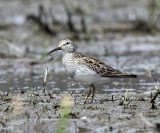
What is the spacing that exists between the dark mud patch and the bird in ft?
1.41

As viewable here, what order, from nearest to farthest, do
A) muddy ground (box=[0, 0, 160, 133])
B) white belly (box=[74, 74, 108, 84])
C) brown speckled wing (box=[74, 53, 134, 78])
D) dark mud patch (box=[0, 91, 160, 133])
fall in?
dark mud patch (box=[0, 91, 160, 133])
muddy ground (box=[0, 0, 160, 133])
white belly (box=[74, 74, 108, 84])
brown speckled wing (box=[74, 53, 134, 78])

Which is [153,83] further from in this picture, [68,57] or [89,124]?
[89,124]

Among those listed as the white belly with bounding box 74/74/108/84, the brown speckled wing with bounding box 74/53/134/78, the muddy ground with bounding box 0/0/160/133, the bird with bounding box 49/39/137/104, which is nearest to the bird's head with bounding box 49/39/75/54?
the bird with bounding box 49/39/137/104

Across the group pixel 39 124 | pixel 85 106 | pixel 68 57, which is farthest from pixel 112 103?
pixel 39 124

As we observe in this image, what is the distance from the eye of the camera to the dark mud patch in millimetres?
6285

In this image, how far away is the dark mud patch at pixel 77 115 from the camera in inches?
247

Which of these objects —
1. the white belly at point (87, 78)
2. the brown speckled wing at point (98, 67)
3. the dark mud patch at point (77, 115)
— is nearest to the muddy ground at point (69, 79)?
the dark mud patch at point (77, 115)

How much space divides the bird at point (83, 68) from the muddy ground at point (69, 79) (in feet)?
1.05

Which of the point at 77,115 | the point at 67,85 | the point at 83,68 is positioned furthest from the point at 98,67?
the point at 67,85

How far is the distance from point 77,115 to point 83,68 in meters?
1.08

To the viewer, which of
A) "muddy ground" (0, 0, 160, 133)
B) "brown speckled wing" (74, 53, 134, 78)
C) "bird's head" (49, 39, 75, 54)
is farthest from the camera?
"bird's head" (49, 39, 75, 54)

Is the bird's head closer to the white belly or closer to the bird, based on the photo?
the bird

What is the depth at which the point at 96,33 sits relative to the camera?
16.1 m

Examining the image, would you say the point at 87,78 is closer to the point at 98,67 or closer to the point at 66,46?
the point at 98,67
